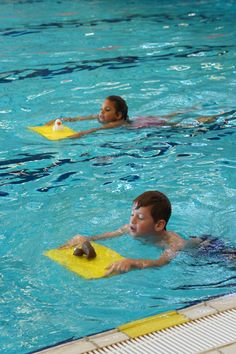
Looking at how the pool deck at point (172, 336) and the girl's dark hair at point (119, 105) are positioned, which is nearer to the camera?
the pool deck at point (172, 336)

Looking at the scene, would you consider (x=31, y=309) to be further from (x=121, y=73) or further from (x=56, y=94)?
(x=121, y=73)

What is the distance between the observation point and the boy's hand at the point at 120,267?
4344 millimetres

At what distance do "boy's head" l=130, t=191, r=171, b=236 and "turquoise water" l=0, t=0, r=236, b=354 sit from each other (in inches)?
6.9

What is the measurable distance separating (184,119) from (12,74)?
330 centimetres

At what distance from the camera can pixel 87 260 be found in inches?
178

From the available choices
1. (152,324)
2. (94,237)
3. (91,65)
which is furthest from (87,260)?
(91,65)

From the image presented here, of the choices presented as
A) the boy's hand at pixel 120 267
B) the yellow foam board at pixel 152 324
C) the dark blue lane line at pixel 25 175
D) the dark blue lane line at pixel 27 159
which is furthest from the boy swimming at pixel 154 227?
the dark blue lane line at pixel 27 159

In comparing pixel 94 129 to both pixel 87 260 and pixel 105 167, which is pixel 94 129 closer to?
pixel 105 167

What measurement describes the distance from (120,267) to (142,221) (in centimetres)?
44

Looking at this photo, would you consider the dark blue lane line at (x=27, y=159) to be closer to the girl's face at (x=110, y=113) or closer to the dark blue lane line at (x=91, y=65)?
the girl's face at (x=110, y=113)

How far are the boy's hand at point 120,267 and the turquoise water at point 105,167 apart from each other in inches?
2.2

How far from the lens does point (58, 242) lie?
4957 mm

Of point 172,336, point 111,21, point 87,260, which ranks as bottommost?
point 111,21

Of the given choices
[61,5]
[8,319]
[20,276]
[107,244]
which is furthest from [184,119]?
[61,5]
